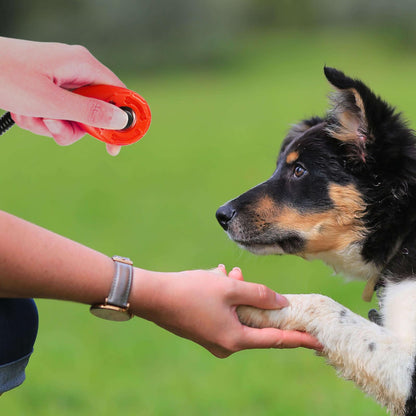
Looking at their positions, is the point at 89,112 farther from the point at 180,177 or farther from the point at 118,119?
the point at 180,177

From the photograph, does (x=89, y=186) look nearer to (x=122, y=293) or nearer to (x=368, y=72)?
(x=122, y=293)

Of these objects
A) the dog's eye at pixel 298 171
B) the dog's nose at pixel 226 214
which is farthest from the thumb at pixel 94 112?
the dog's eye at pixel 298 171

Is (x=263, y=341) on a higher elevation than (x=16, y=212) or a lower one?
higher

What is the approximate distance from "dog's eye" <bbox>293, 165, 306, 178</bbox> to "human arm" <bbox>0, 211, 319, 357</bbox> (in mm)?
856

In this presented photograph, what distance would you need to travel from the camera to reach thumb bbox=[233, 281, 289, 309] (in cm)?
277

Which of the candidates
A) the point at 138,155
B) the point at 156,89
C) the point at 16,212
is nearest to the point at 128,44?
the point at 156,89

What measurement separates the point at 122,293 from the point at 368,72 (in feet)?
74.7

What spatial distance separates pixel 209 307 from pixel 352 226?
106cm

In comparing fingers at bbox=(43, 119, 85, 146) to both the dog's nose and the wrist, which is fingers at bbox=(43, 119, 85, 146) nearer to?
the dog's nose

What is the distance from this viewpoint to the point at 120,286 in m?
2.54

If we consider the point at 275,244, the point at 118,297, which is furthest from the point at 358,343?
the point at 118,297

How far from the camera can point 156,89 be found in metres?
22.9

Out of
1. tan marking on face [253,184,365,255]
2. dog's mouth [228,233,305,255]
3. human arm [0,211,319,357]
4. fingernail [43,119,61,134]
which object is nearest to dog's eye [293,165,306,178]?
tan marking on face [253,184,365,255]

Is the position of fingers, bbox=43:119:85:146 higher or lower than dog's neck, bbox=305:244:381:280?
higher
